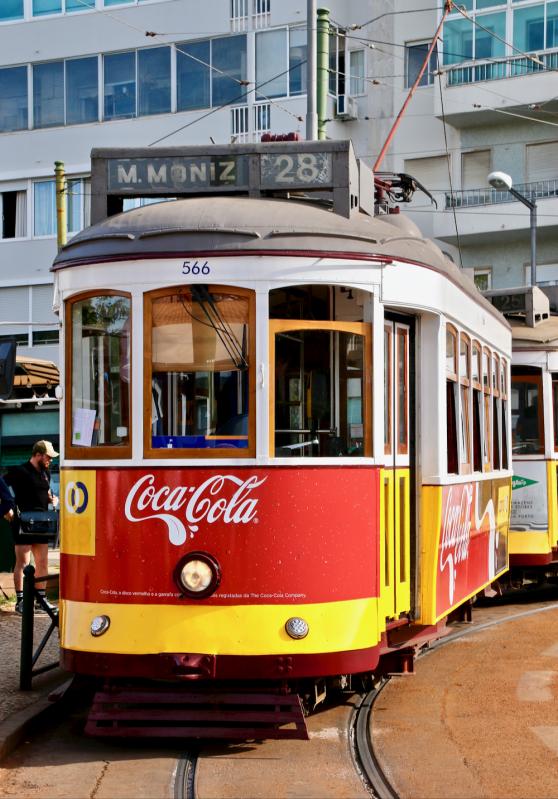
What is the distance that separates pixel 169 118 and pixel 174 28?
2173 millimetres

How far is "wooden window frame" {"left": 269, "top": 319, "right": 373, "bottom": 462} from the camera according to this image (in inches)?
296

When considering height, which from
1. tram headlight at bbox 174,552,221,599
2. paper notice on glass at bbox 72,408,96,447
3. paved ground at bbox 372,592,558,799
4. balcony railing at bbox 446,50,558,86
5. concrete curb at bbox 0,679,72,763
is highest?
balcony railing at bbox 446,50,558,86

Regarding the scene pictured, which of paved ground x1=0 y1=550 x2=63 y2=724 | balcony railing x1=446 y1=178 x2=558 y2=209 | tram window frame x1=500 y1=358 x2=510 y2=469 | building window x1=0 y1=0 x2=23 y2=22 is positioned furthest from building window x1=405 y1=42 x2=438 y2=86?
paved ground x1=0 y1=550 x2=63 y2=724

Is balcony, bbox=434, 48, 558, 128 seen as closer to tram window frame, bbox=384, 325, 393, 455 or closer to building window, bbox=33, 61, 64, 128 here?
building window, bbox=33, 61, 64, 128

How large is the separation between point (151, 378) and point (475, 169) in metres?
27.8

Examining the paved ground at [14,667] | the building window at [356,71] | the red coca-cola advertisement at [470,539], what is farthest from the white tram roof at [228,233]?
the building window at [356,71]

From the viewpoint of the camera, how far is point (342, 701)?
9.11 metres

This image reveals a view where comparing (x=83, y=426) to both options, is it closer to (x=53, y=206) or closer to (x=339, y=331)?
(x=339, y=331)

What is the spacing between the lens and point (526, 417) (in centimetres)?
1474

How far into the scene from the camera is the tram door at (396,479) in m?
8.12

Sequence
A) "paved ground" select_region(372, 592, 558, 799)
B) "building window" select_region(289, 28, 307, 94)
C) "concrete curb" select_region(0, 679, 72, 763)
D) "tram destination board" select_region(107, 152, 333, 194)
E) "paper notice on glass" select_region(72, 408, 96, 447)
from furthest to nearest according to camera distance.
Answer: "building window" select_region(289, 28, 307, 94), "tram destination board" select_region(107, 152, 333, 194), "paper notice on glass" select_region(72, 408, 96, 447), "concrete curb" select_region(0, 679, 72, 763), "paved ground" select_region(372, 592, 558, 799)

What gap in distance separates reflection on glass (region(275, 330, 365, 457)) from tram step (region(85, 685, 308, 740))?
1382 mm

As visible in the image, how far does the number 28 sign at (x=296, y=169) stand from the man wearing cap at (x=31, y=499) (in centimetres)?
521

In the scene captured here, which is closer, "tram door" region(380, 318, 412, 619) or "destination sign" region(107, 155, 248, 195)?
"tram door" region(380, 318, 412, 619)
